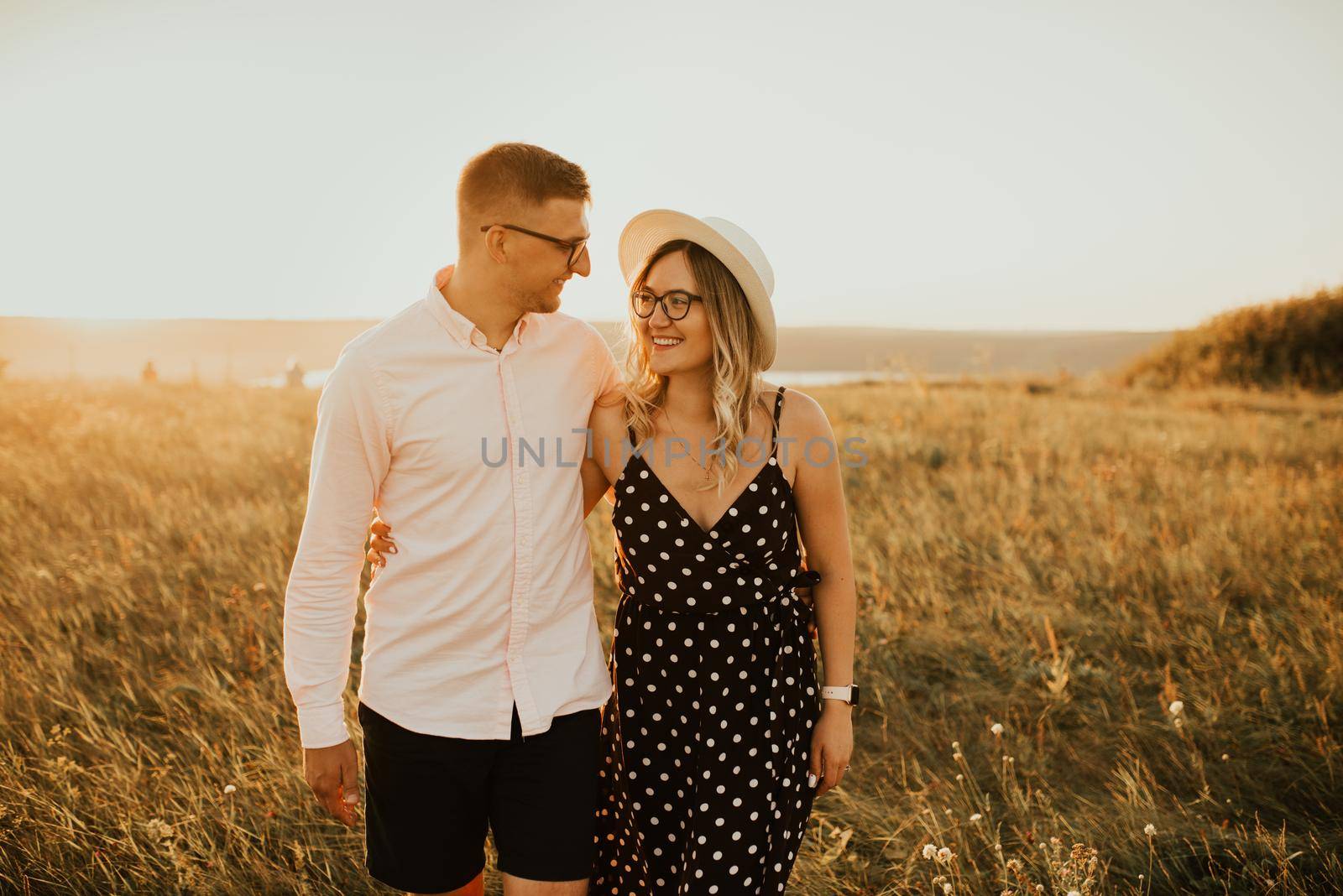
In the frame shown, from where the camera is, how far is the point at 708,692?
213 centimetres

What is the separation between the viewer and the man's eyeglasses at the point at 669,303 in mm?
2209

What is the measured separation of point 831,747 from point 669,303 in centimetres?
131

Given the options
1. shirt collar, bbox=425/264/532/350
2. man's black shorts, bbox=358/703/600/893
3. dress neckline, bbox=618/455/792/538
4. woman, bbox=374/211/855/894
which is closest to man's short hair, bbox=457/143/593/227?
shirt collar, bbox=425/264/532/350

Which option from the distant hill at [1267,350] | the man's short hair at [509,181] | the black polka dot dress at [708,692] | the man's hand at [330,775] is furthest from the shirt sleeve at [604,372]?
the distant hill at [1267,350]

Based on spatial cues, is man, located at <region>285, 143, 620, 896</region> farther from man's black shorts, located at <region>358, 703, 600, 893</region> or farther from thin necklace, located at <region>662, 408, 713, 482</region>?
thin necklace, located at <region>662, 408, 713, 482</region>

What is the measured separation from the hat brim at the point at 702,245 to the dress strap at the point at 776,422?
4.3 inches

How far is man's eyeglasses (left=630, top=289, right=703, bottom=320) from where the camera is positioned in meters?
2.21

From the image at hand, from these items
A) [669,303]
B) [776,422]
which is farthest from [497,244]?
[776,422]

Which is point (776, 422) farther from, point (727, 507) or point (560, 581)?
point (560, 581)

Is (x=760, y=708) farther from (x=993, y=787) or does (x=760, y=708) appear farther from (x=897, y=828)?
(x=993, y=787)

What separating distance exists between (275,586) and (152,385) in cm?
1020

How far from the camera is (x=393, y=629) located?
6.77 ft

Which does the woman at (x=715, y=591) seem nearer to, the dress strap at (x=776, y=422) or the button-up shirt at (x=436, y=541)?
the dress strap at (x=776, y=422)

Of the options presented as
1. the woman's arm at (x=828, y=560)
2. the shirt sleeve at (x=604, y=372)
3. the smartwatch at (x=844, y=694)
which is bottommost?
the smartwatch at (x=844, y=694)
